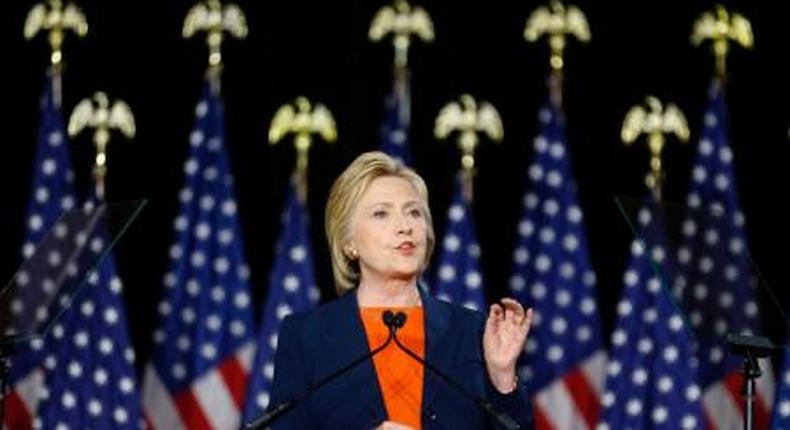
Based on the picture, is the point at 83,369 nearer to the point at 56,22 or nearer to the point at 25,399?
the point at 25,399

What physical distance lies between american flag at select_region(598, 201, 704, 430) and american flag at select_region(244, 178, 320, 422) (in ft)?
4.85

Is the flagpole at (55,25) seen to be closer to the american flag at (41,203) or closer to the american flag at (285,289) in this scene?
the american flag at (41,203)

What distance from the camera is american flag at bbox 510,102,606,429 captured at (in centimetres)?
966

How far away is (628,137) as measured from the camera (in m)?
9.94

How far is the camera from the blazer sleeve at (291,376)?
3662 millimetres

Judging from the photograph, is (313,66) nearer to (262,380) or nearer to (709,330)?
(262,380)

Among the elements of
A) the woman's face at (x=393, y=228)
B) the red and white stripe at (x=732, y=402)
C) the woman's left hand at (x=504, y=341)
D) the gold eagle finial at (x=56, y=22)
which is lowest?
the red and white stripe at (x=732, y=402)

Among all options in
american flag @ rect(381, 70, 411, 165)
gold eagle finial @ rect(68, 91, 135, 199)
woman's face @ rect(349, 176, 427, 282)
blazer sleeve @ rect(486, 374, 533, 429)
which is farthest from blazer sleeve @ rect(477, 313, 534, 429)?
gold eagle finial @ rect(68, 91, 135, 199)

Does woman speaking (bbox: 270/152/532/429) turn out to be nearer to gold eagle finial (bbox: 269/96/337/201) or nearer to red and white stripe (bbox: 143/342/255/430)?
red and white stripe (bbox: 143/342/255/430)

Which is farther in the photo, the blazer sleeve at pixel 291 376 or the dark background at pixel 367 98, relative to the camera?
the dark background at pixel 367 98

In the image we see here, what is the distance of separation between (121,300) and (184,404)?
0.60 m

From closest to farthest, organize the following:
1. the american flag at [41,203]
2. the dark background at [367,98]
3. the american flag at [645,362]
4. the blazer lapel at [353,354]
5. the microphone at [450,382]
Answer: the microphone at [450,382]
the blazer lapel at [353,354]
the american flag at [645,362]
the american flag at [41,203]
the dark background at [367,98]

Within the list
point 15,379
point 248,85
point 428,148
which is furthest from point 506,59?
point 15,379

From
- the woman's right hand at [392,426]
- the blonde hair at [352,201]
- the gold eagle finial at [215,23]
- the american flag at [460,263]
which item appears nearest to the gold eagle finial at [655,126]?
the american flag at [460,263]
